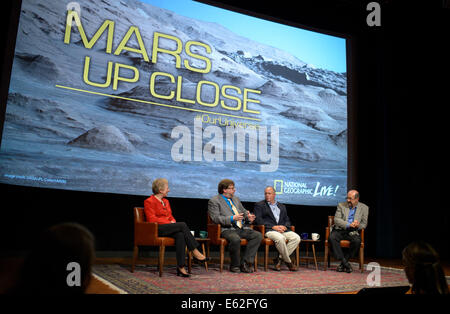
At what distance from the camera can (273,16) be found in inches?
243

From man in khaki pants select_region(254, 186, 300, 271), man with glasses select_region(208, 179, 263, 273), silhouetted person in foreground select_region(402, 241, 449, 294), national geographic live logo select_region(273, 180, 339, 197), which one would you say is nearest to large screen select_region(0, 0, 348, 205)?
national geographic live logo select_region(273, 180, 339, 197)

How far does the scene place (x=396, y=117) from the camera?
6738 millimetres

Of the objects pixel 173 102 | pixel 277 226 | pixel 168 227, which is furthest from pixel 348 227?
pixel 173 102

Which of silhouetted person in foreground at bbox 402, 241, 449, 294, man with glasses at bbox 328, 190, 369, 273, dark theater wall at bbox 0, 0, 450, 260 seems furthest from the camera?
dark theater wall at bbox 0, 0, 450, 260

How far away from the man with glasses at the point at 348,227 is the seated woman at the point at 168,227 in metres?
1.79

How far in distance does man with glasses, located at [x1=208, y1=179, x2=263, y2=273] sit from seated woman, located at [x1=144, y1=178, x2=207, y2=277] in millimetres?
489

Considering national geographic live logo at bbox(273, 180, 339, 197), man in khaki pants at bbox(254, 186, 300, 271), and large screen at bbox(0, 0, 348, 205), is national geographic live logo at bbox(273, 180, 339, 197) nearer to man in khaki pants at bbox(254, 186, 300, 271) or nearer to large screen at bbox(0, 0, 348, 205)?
large screen at bbox(0, 0, 348, 205)

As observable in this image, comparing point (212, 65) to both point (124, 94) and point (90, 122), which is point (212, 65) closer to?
point (124, 94)

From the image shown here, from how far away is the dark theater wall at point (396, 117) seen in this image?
262 inches

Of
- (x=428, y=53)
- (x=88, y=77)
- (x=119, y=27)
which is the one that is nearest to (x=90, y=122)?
(x=88, y=77)

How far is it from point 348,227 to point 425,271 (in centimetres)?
381

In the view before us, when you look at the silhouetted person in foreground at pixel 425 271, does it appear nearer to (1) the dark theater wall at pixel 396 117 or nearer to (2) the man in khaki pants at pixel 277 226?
(2) the man in khaki pants at pixel 277 226

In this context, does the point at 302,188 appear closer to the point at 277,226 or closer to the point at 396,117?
the point at 277,226

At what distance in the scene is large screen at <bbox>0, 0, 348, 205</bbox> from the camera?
4.38 m
